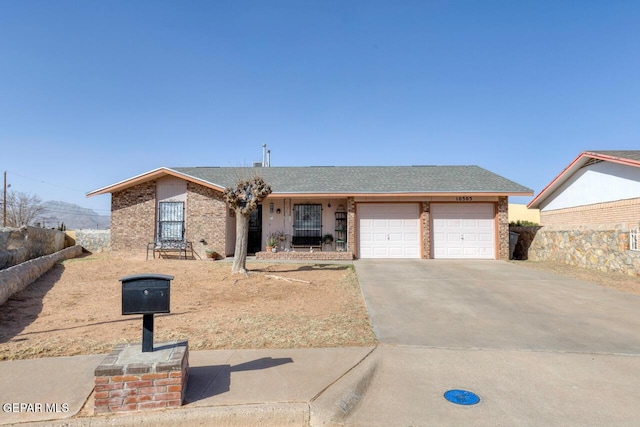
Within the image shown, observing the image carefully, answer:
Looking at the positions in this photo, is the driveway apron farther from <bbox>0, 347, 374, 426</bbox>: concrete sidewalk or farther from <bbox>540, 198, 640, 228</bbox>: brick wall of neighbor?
<bbox>540, 198, 640, 228</bbox>: brick wall of neighbor

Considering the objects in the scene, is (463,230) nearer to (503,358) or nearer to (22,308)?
(503,358)

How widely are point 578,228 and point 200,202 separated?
14.9 meters

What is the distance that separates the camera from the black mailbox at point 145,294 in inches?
142

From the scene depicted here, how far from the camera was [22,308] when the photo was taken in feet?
23.9

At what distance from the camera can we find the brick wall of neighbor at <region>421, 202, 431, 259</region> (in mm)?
15594

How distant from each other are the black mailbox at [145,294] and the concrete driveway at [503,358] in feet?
6.86

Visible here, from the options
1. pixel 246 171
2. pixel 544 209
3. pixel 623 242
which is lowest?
pixel 623 242

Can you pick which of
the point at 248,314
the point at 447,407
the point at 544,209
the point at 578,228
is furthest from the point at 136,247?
the point at 544,209

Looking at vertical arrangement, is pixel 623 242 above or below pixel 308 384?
above

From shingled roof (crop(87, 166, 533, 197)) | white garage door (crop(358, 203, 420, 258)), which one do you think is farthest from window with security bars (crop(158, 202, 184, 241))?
white garage door (crop(358, 203, 420, 258))

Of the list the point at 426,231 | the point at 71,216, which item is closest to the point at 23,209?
the point at 426,231

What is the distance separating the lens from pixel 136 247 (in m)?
15.9

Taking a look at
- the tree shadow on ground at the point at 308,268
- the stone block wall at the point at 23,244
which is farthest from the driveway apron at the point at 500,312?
the stone block wall at the point at 23,244

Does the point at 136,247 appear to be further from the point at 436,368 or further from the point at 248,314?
the point at 436,368
